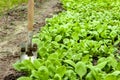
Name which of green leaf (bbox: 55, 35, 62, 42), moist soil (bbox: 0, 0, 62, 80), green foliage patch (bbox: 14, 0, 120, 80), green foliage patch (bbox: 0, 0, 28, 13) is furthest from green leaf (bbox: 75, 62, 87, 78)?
green foliage patch (bbox: 0, 0, 28, 13)

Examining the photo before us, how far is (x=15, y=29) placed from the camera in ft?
22.6

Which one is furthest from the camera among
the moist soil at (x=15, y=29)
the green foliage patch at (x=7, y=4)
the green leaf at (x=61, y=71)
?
the green foliage patch at (x=7, y=4)

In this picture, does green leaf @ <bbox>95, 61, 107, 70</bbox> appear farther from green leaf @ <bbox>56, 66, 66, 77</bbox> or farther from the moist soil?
the moist soil

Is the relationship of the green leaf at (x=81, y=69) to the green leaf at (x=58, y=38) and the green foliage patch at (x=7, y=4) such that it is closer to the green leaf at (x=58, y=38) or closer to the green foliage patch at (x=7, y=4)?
the green leaf at (x=58, y=38)

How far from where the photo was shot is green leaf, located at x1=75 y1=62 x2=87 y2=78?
163 inches

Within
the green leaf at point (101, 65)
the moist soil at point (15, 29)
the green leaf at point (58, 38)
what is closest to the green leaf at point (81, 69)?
the green leaf at point (101, 65)

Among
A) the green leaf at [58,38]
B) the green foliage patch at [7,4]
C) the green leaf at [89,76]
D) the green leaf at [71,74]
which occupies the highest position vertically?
the green foliage patch at [7,4]

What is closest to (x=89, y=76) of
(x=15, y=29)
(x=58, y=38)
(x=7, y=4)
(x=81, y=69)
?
(x=81, y=69)

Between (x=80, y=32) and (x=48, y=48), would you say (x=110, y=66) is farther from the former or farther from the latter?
(x=80, y=32)

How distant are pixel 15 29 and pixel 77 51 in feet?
7.09

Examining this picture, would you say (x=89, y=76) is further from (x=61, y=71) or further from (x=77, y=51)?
(x=77, y=51)

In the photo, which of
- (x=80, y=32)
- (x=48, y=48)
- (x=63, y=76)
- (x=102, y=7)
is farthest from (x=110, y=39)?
(x=102, y=7)

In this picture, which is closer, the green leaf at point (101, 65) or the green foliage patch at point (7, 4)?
the green leaf at point (101, 65)

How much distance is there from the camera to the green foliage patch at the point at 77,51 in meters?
4.05
